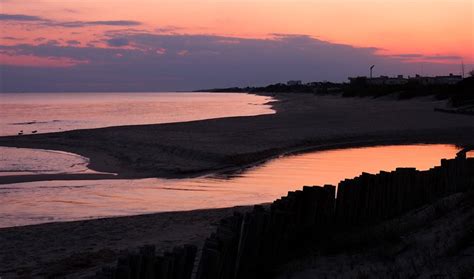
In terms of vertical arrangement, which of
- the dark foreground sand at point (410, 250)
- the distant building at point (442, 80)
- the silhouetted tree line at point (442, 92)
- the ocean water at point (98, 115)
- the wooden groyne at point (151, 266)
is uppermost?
the distant building at point (442, 80)

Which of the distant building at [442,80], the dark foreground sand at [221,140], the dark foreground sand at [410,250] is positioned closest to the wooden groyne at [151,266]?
the dark foreground sand at [410,250]

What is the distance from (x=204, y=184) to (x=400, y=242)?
1020cm

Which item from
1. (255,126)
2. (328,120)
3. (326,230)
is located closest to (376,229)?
(326,230)

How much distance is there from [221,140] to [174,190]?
38.5 feet

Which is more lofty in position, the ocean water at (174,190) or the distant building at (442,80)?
the distant building at (442,80)

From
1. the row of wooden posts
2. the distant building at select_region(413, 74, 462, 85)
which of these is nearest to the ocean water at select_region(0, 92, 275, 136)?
the row of wooden posts

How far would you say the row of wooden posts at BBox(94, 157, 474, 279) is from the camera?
5.43 metres

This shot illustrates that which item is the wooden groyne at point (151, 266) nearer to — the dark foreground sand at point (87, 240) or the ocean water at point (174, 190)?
the dark foreground sand at point (87, 240)

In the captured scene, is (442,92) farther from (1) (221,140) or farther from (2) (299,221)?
(2) (299,221)

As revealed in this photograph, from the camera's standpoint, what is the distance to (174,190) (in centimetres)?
1554

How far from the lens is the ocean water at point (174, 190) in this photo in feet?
41.7

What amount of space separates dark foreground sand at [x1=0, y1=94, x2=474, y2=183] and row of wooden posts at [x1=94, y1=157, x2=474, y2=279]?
10.3 m

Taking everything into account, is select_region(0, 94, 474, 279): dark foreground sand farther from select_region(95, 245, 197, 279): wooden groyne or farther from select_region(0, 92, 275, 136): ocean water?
select_region(0, 92, 275, 136): ocean water

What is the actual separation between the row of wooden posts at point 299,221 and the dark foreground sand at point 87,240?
208 centimetres
